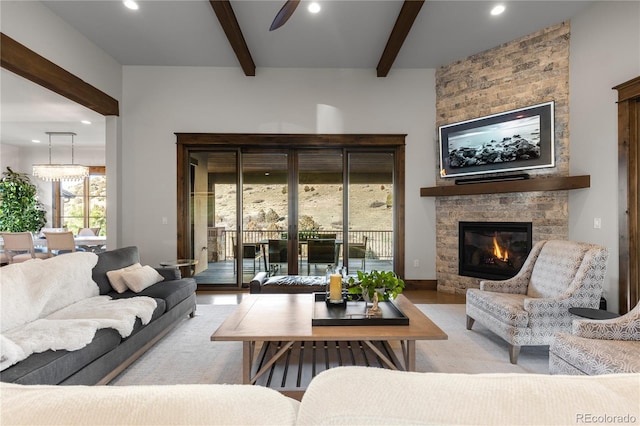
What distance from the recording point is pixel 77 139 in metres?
7.64

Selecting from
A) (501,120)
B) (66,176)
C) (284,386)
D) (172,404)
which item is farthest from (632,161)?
(66,176)

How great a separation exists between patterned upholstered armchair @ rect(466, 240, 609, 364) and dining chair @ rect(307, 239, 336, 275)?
2544 mm

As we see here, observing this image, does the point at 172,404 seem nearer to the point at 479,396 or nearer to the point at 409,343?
the point at 479,396

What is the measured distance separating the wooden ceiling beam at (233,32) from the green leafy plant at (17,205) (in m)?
6.56

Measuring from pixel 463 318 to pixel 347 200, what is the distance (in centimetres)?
247

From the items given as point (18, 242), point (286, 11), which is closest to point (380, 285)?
point (286, 11)

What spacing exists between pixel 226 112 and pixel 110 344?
3.94 m

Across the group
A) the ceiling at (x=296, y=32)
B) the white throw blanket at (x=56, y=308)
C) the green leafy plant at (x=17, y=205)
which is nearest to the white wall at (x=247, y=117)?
the ceiling at (x=296, y=32)

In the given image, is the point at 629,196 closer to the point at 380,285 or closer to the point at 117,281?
the point at 380,285

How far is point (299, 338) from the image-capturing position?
203 cm

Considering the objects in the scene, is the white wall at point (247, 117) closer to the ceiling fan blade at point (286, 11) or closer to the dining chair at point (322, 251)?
the dining chair at point (322, 251)

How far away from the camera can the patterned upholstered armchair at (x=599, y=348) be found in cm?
175

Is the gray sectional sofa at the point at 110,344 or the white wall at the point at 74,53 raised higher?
the white wall at the point at 74,53

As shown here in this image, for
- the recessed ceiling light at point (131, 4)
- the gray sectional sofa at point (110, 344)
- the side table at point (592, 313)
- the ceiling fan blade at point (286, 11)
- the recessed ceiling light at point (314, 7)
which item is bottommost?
the gray sectional sofa at point (110, 344)
